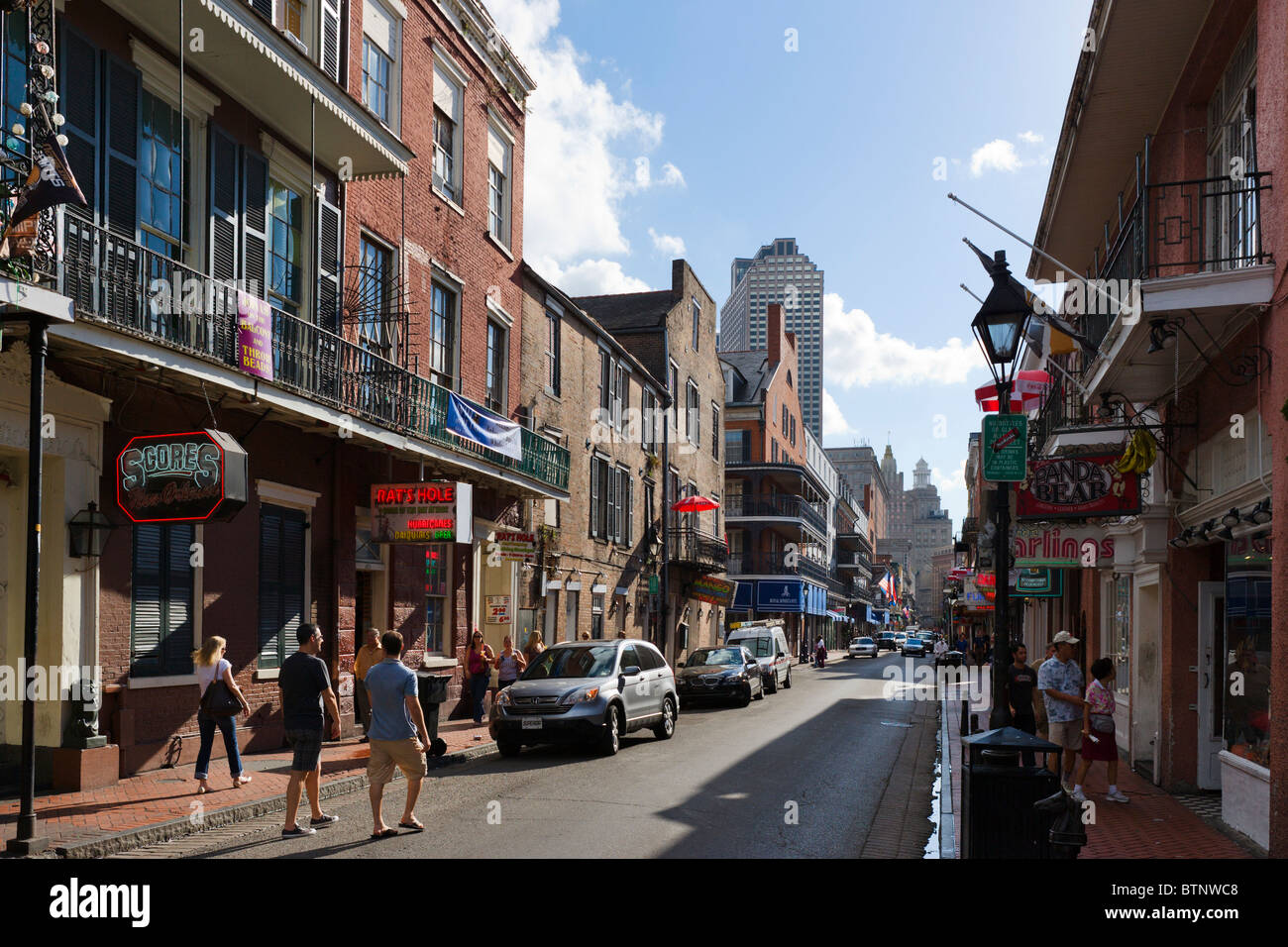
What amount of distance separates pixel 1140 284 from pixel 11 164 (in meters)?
9.15

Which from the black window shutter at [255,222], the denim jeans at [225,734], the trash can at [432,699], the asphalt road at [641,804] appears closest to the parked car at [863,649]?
the asphalt road at [641,804]

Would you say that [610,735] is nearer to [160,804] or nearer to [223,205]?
[160,804]

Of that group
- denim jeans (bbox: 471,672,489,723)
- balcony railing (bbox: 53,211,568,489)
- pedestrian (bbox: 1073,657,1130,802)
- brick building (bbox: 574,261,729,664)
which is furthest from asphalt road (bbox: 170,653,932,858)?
brick building (bbox: 574,261,729,664)

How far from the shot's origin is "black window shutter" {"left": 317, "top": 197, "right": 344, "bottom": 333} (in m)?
15.5

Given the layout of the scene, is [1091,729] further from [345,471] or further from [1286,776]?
[345,471]

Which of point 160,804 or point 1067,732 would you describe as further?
point 1067,732

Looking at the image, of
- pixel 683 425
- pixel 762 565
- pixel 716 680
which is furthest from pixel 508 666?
pixel 762 565

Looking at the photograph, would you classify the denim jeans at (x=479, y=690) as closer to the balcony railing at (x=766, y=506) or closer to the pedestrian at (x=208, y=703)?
the pedestrian at (x=208, y=703)

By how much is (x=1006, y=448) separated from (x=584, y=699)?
781 centimetres

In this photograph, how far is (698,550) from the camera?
39.2 meters

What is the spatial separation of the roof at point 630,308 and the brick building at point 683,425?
3 cm

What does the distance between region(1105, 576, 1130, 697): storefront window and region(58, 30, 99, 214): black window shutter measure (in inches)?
541

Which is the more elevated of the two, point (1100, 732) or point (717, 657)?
point (1100, 732)

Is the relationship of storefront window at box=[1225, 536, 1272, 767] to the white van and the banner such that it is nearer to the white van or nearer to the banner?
the banner
